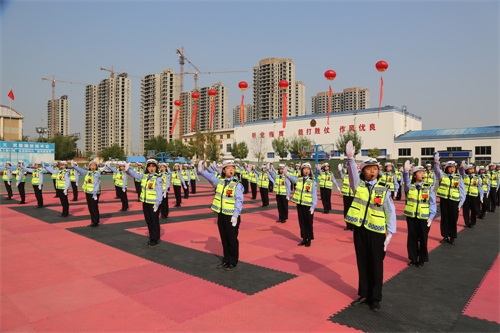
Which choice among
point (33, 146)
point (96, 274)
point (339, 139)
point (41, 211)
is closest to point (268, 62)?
point (339, 139)

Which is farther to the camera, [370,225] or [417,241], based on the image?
[417,241]

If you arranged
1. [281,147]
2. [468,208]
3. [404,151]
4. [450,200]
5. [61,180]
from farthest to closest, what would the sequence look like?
[281,147] → [404,151] → [61,180] → [468,208] → [450,200]

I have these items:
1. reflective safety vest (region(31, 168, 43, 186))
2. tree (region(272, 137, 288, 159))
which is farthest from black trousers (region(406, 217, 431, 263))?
tree (region(272, 137, 288, 159))

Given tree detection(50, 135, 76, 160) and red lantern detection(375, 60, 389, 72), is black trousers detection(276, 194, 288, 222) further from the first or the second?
tree detection(50, 135, 76, 160)

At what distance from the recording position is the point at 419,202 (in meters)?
6.98

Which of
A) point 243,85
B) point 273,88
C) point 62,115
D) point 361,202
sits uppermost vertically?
point 273,88

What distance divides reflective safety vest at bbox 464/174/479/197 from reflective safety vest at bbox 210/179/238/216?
858 centimetres

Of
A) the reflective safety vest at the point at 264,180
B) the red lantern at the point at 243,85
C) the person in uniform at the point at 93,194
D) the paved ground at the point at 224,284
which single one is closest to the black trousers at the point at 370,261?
the paved ground at the point at 224,284

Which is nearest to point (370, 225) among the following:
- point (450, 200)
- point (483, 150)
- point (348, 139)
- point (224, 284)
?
point (224, 284)

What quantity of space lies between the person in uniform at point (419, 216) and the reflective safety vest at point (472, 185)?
5.22 m

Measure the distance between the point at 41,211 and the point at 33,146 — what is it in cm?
2546

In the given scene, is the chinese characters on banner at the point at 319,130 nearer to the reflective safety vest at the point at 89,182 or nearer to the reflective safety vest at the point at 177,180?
the reflective safety vest at the point at 177,180

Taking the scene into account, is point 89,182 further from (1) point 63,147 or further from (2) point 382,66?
(1) point 63,147

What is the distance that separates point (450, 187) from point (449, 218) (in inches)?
32.2
